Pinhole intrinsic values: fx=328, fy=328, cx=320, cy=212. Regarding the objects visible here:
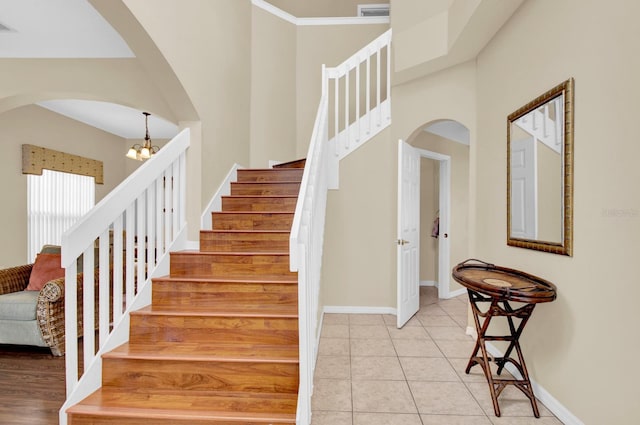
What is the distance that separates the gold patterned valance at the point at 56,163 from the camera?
459 cm

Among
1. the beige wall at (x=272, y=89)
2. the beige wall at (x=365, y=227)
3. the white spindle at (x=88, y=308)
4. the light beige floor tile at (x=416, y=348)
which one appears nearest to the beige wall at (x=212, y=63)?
the beige wall at (x=272, y=89)

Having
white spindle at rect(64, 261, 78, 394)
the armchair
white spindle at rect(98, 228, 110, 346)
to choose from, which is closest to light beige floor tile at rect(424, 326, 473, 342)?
white spindle at rect(98, 228, 110, 346)

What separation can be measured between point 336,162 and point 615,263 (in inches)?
114

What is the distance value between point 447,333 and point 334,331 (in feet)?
3.94

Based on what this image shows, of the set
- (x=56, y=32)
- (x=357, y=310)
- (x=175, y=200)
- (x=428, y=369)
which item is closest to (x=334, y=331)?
(x=357, y=310)

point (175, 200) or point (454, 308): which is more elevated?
point (175, 200)

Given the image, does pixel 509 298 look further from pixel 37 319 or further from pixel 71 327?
pixel 37 319

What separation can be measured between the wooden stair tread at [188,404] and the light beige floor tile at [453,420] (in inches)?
33.4

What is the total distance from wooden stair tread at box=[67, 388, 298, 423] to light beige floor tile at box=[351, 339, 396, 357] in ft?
3.96

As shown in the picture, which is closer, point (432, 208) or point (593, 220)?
point (593, 220)

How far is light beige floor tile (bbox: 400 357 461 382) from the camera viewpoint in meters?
2.54

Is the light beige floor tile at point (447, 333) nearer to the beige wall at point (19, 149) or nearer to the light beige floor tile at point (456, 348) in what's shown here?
the light beige floor tile at point (456, 348)

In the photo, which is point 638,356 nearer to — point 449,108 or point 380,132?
point 449,108

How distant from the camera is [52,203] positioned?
16.8 feet
